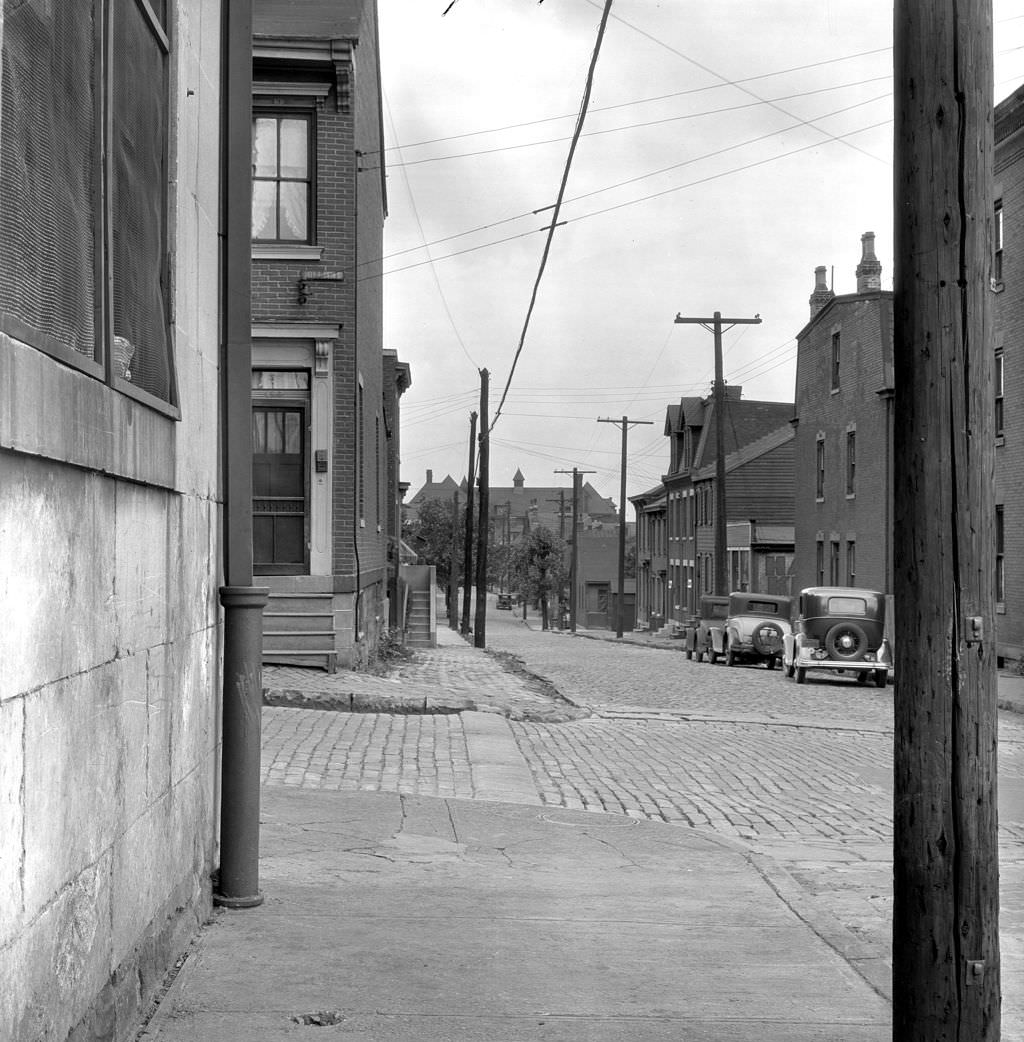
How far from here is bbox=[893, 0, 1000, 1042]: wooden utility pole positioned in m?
4.18

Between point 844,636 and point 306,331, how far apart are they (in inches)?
526

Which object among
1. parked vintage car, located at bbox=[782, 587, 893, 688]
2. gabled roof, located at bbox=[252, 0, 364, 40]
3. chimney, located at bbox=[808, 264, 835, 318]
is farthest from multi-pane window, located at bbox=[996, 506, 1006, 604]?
chimney, located at bbox=[808, 264, 835, 318]

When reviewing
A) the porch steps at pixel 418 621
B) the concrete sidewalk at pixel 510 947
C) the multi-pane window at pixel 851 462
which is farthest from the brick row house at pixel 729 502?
the concrete sidewalk at pixel 510 947

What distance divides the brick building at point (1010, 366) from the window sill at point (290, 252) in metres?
15.5

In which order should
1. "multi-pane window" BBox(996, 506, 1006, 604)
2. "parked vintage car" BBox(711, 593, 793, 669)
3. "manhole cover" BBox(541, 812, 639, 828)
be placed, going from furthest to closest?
"parked vintage car" BBox(711, 593, 793, 669) → "multi-pane window" BBox(996, 506, 1006, 604) → "manhole cover" BBox(541, 812, 639, 828)

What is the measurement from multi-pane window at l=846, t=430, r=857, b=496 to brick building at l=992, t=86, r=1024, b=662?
10.9 meters

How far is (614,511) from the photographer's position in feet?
603

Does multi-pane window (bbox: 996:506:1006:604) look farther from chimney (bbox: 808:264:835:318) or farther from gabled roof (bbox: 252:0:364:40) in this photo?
chimney (bbox: 808:264:835:318)

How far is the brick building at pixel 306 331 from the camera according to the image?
60.5 ft

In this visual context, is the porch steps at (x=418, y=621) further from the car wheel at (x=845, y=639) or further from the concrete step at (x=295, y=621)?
the concrete step at (x=295, y=621)

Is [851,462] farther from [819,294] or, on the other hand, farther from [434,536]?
[434,536]

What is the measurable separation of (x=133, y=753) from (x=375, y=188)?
22.3 meters

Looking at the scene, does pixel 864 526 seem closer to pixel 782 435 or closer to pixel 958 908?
pixel 782 435

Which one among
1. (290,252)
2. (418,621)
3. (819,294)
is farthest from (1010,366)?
(819,294)
